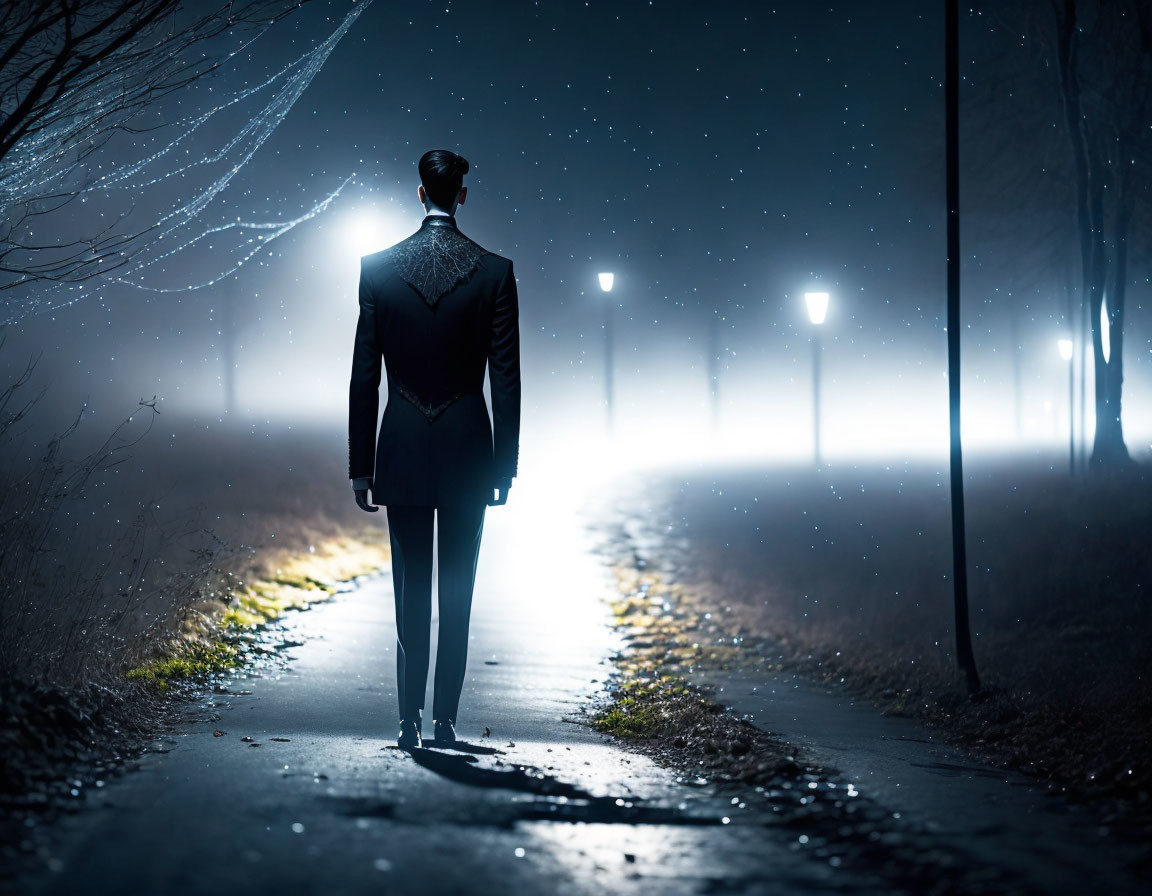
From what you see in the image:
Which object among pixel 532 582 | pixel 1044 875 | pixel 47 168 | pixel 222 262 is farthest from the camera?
pixel 222 262

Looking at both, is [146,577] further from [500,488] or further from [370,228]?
[370,228]

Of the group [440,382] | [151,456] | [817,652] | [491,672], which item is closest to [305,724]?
[440,382]

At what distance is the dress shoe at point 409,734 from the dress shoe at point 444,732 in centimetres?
15

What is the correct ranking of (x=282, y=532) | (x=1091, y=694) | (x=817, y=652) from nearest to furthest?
(x=1091, y=694)
(x=817, y=652)
(x=282, y=532)

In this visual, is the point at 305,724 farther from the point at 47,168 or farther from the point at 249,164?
the point at 249,164

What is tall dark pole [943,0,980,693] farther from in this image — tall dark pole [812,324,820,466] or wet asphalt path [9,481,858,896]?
tall dark pole [812,324,820,466]

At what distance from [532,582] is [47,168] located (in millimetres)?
8068

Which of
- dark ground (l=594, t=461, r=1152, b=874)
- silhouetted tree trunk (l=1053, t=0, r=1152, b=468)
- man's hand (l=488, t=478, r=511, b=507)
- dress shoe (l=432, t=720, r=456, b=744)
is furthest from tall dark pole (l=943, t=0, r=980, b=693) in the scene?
silhouetted tree trunk (l=1053, t=0, r=1152, b=468)

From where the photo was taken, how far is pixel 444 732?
5.37 metres

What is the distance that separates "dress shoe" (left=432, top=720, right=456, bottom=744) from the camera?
17.5 feet

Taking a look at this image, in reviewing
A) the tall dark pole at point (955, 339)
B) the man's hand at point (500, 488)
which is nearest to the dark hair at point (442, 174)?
the man's hand at point (500, 488)

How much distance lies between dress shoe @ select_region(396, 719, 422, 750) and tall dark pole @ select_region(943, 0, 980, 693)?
4628 mm

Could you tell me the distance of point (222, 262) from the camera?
29172 millimetres

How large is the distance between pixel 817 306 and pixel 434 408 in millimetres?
16009
